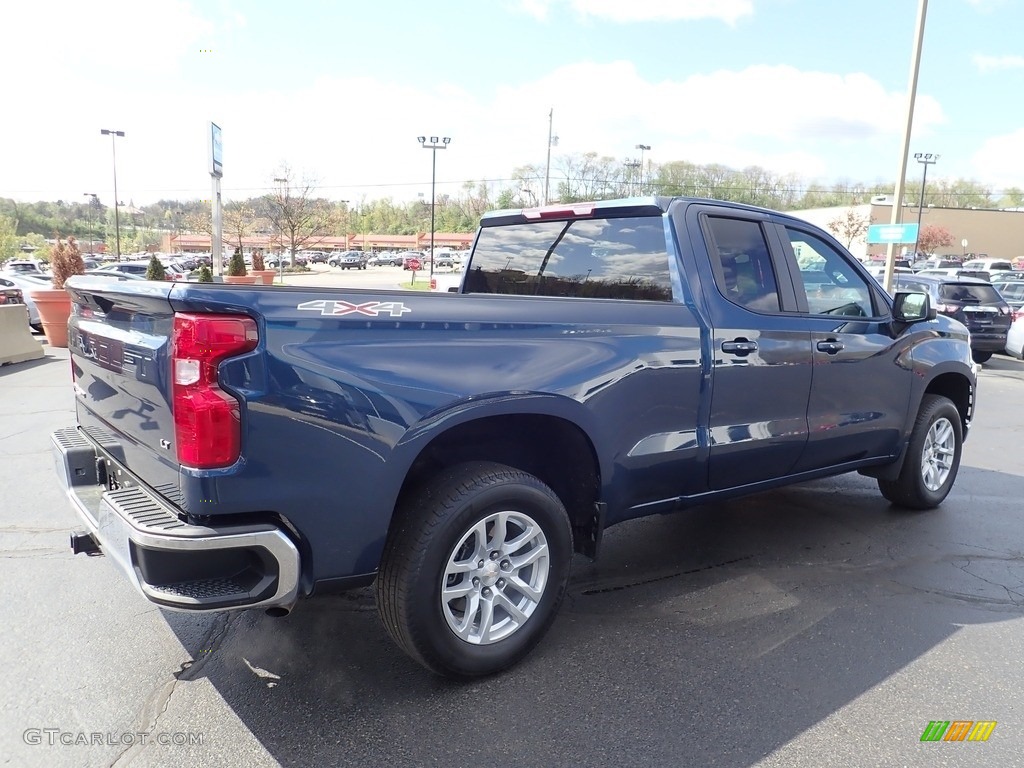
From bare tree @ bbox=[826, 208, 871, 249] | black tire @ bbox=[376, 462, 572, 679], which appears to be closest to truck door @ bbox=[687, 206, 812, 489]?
black tire @ bbox=[376, 462, 572, 679]

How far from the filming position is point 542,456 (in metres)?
3.49

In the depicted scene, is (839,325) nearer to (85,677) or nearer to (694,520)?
(694,520)

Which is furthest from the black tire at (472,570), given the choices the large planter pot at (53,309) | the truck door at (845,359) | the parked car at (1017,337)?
the parked car at (1017,337)

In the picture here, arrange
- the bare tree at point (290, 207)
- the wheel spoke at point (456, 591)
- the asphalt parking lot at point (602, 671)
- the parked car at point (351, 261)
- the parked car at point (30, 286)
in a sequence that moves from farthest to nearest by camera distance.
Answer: the parked car at point (351, 261) < the bare tree at point (290, 207) < the parked car at point (30, 286) < the wheel spoke at point (456, 591) < the asphalt parking lot at point (602, 671)

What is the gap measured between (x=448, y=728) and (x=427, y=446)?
105cm

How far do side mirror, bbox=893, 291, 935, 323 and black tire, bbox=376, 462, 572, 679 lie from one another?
115 inches

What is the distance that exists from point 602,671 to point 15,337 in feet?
40.5

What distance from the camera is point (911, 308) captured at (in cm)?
478

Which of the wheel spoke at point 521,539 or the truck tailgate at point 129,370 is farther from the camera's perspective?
the wheel spoke at point 521,539

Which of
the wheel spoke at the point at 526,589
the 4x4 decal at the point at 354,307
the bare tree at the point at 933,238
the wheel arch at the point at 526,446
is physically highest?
the bare tree at the point at 933,238

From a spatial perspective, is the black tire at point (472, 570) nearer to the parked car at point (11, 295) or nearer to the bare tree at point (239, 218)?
the parked car at point (11, 295)

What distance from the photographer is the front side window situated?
14.3 feet

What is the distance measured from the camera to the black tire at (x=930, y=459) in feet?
17.1

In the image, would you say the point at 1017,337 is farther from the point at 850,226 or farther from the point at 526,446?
the point at 850,226
